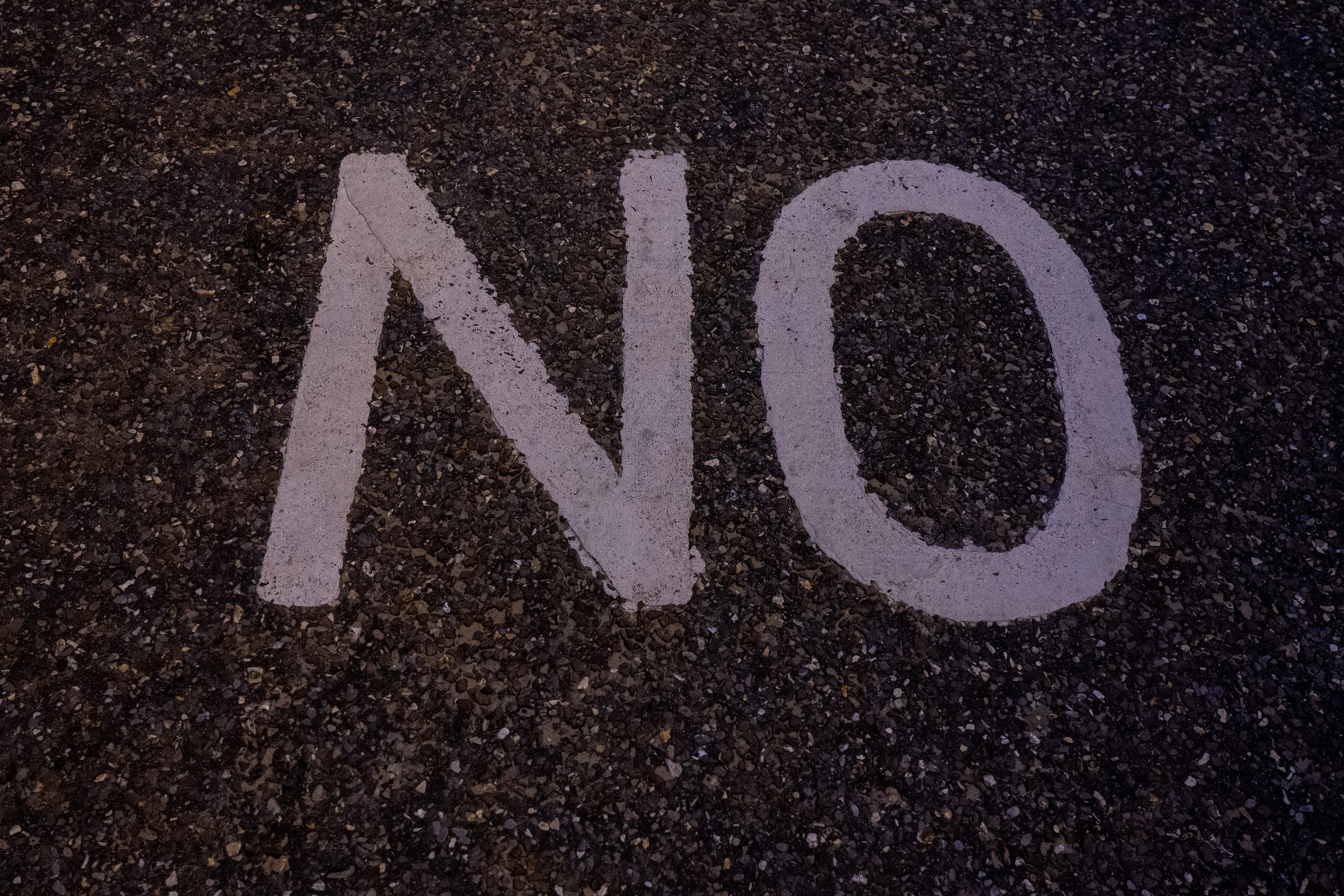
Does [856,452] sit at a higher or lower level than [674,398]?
lower

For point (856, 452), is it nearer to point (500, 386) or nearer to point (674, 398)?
point (674, 398)

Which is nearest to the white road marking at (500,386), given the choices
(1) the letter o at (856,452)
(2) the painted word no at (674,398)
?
(2) the painted word no at (674,398)

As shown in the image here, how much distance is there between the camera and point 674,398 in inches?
95.1

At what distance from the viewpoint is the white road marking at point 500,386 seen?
2203 millimetres

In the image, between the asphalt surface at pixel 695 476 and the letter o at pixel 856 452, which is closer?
the asphalt surface at pixel 695 476

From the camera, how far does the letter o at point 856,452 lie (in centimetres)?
225

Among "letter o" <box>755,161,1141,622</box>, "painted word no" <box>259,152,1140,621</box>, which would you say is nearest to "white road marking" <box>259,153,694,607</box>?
"painted word no" <box>259,152,1140,621</box>

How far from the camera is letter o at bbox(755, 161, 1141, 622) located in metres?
2.25

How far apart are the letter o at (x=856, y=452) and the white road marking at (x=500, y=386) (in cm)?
34

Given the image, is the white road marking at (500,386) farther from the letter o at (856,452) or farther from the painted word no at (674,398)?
the letter o at (856,452)

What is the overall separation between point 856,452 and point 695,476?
50 centimetres

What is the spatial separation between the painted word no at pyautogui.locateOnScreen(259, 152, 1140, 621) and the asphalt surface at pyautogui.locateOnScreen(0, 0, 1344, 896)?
0.06m

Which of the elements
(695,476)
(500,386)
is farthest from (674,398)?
(500,386)

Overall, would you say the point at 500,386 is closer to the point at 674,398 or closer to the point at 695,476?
the point at 674,398
